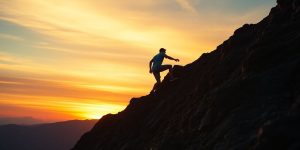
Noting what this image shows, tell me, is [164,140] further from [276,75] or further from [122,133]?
[122,133]

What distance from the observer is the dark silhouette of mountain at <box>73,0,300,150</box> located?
13695mm

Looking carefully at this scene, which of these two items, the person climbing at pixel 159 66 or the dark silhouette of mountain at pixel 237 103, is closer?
the dark silhouette of mountain at pixel 237 103

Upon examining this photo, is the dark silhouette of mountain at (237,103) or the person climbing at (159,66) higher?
the person climbing at (159,66)

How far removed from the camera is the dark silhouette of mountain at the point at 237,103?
44.9ft

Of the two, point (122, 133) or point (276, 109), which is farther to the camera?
point (122, 133)

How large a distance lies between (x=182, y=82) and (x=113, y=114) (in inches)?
278

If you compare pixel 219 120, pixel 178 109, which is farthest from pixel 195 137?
pixel 178 109

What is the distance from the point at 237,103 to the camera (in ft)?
53.2

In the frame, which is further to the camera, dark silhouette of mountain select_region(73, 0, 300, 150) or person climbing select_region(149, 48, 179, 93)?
person climbing select_region(149, 48, 179, 93)

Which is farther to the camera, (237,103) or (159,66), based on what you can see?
(159,66)

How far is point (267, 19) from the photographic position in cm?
2378

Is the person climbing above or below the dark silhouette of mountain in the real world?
above

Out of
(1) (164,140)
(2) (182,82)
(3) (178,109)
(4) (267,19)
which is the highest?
(4) (267,19)

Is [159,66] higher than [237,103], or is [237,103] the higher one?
[159,66]
